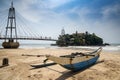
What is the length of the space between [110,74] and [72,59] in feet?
9.48

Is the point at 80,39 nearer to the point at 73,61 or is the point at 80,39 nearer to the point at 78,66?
the point at 78,66

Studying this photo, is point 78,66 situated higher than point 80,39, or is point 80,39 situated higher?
point 80,39

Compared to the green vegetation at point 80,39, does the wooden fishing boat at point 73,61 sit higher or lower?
lower

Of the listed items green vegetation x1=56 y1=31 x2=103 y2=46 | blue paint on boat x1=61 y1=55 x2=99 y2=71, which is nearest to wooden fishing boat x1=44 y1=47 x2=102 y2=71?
blue paint on boat x1=61 y1=55 x2=99 y2=71

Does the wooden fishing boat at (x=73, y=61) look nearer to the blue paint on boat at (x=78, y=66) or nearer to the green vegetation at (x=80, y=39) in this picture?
the blue paint on boat at (x=78, y=66)

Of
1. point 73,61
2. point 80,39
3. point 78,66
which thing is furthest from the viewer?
point 80,39

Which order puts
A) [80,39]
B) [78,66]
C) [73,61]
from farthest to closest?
[80,39], [78,66], [73,61]

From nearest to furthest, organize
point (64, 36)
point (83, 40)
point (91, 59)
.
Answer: point (91, 59) → point (83, 40) → point (64, 36)

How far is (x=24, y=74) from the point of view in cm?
880

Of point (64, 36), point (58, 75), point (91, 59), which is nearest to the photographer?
point (58, 75)

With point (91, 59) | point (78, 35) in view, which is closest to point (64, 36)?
point (78, 35)

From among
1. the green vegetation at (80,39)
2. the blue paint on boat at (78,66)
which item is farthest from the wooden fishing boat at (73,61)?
the green vegetation at (80,39)

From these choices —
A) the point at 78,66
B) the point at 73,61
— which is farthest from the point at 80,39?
the point at 73,61

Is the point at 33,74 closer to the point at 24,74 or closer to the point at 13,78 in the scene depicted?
the point at 24,74
